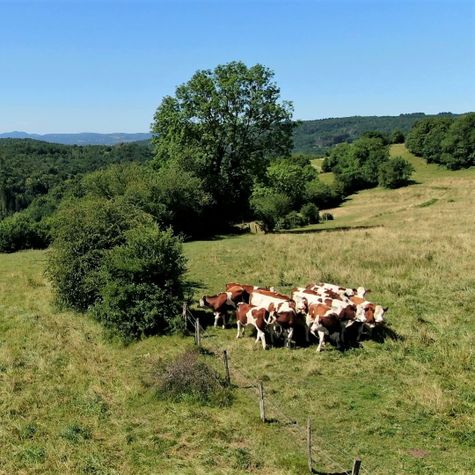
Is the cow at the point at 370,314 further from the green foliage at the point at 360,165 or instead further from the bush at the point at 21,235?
the green foliage at the point at 360,165

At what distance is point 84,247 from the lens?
22.1 m

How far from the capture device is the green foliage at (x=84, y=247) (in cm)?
2134

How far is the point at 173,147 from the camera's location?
39.7 m

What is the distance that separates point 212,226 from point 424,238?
18926 mm

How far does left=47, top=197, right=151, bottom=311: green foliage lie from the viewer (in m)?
21.3

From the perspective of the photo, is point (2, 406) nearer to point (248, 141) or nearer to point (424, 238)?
point (424, 238)

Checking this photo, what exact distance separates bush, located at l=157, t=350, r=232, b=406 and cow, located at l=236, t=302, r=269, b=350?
117 inches

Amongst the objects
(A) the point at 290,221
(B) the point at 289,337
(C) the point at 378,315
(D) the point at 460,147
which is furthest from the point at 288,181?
(B) the point at 289,337

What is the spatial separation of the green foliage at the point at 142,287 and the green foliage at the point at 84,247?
2424 millimetres

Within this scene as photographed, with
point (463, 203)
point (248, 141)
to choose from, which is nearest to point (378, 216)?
A: point (463, 203)

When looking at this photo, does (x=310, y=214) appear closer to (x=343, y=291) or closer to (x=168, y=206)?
(x=168, y=206)

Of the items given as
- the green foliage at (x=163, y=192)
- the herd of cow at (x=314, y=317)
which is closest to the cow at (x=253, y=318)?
the herd of cow at (x=314, y=317)

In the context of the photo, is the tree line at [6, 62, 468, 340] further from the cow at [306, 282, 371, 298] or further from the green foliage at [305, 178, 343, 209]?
the green foliage at [305, 178, 343, 209]

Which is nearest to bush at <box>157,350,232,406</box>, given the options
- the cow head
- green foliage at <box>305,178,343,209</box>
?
the cow head
